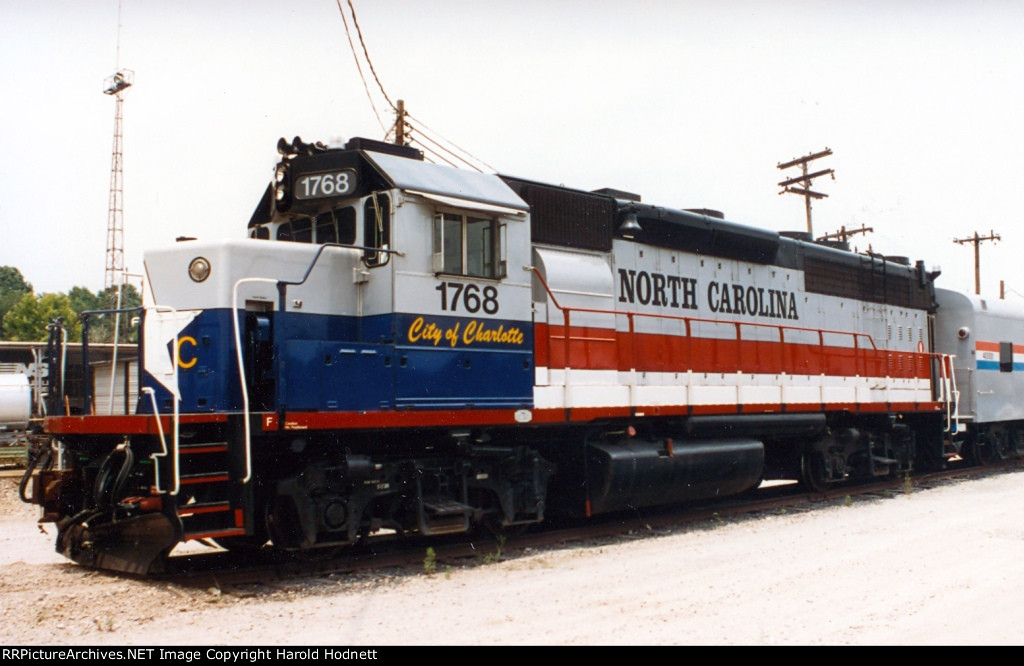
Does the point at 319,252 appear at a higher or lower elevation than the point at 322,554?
higher

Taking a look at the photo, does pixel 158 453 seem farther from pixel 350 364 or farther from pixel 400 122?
pixel 400 122

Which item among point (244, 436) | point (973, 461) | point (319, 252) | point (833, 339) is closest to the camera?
point (244, 436)

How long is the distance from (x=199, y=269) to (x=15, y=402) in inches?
612

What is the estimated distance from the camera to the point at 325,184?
8.38 metres

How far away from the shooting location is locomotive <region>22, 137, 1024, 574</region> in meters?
7.31

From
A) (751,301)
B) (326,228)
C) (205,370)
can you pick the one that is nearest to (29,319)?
(751,301)

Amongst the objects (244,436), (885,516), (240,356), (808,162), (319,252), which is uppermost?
(808,162)

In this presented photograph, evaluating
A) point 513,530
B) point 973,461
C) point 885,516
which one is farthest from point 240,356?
point 973,461

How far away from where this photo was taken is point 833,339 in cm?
1433

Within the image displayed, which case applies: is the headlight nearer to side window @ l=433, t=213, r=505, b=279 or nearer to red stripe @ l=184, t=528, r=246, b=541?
side window @ l=433, t=213, r=505, b=279

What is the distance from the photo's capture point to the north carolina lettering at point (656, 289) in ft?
36.0

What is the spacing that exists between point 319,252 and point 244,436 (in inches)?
67.4
